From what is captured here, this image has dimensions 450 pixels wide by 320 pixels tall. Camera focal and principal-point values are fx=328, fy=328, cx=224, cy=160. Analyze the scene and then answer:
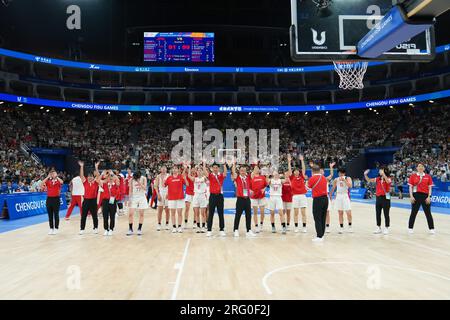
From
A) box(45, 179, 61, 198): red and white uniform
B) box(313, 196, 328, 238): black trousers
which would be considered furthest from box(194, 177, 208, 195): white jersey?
box(45, 179, 61, 198): red and white uniform

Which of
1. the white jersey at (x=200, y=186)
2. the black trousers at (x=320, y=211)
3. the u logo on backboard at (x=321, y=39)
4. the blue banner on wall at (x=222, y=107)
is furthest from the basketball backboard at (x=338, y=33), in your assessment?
the blue banner on wall at (x=222, y=107)

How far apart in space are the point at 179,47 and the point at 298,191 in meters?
29.3

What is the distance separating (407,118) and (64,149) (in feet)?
115

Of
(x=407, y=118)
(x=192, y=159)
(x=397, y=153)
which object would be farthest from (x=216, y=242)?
(x=407, y=118)

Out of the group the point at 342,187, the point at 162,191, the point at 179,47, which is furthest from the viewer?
the point at 179,47

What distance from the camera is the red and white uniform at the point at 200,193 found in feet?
35.8

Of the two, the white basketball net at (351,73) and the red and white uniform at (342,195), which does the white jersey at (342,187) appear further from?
the white basketball net at (351,73)

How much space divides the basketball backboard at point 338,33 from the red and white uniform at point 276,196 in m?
4.56

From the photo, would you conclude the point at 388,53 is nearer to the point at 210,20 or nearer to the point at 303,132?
the point at 303,132

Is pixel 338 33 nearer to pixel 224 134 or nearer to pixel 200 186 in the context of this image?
pixel 200 186

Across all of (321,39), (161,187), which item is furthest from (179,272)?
(161,187)

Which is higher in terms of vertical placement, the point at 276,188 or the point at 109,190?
the point at 109,190

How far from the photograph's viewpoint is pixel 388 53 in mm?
7289

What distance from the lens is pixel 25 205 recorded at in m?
15.2
